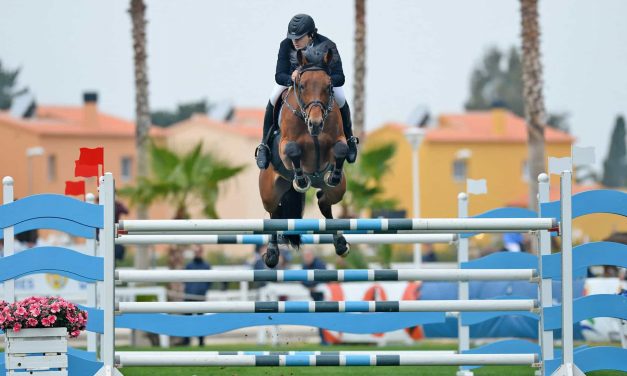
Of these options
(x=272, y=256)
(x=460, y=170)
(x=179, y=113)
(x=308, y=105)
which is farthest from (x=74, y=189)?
(x=179, y=113)

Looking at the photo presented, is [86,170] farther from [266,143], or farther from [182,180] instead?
[182,180]

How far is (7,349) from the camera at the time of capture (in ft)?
25.0

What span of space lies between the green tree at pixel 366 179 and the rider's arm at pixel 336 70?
10.5 m

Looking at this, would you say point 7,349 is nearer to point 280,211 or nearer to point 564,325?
point 280,211

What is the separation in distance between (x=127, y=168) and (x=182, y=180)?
39.8 metres

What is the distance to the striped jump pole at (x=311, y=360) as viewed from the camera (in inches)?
285

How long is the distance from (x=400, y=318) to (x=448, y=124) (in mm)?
54514

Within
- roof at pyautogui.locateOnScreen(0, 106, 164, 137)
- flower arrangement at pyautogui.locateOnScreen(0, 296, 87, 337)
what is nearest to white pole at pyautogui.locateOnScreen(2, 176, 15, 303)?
flower arrangement at pyautogui.locateOnScreen(0, 296, 87, 337)

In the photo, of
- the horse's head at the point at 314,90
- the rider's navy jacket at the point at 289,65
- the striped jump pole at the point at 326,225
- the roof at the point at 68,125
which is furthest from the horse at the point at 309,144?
the roof at the point at 68,125

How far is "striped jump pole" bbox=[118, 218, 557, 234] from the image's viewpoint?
728cm

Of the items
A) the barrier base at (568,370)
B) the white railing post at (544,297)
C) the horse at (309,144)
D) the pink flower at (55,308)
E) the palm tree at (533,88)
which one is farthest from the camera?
the palm tree at (533,88)

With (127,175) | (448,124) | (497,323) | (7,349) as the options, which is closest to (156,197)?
(497,323)

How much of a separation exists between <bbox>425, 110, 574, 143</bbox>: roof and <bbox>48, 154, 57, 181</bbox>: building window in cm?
Answer: 1747

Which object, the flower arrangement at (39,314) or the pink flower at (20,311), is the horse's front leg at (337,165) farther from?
the pink flower at (20,311)
